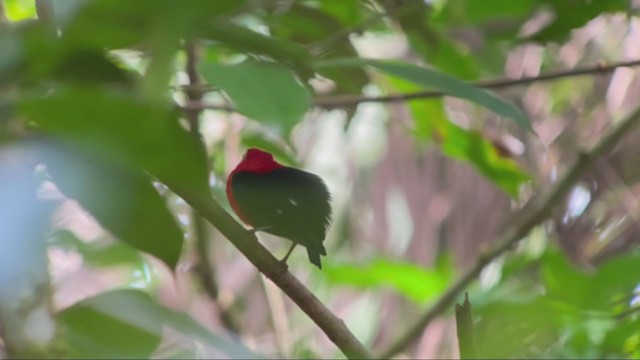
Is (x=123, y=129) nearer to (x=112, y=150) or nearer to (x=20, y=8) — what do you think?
(x=112, y=150)

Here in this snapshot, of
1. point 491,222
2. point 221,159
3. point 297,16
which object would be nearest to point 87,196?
point 297,16

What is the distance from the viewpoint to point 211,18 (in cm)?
34

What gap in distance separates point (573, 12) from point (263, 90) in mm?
392

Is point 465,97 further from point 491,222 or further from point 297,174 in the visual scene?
point 491,222

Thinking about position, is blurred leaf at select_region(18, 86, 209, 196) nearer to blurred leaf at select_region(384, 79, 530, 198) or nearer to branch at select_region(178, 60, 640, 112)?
branch at select_region(178, 60, 640, 112)

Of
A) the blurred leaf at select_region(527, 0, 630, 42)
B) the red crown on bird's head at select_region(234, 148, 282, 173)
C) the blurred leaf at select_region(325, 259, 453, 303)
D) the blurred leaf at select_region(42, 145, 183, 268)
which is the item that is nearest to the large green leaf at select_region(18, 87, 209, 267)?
the blurred leaf at select_region(42, 145, 183, 268)

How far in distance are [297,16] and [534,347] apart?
450mm

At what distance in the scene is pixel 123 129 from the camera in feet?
0.91

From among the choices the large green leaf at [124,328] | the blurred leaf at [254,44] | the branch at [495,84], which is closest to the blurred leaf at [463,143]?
the branch at [495,84]

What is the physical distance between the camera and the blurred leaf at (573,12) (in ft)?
2.34

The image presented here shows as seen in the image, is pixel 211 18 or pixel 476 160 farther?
pixel 476 160

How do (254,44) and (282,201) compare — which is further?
(282,201)

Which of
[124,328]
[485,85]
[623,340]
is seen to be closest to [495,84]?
[485,85]

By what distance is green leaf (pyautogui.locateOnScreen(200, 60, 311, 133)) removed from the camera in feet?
1.29
